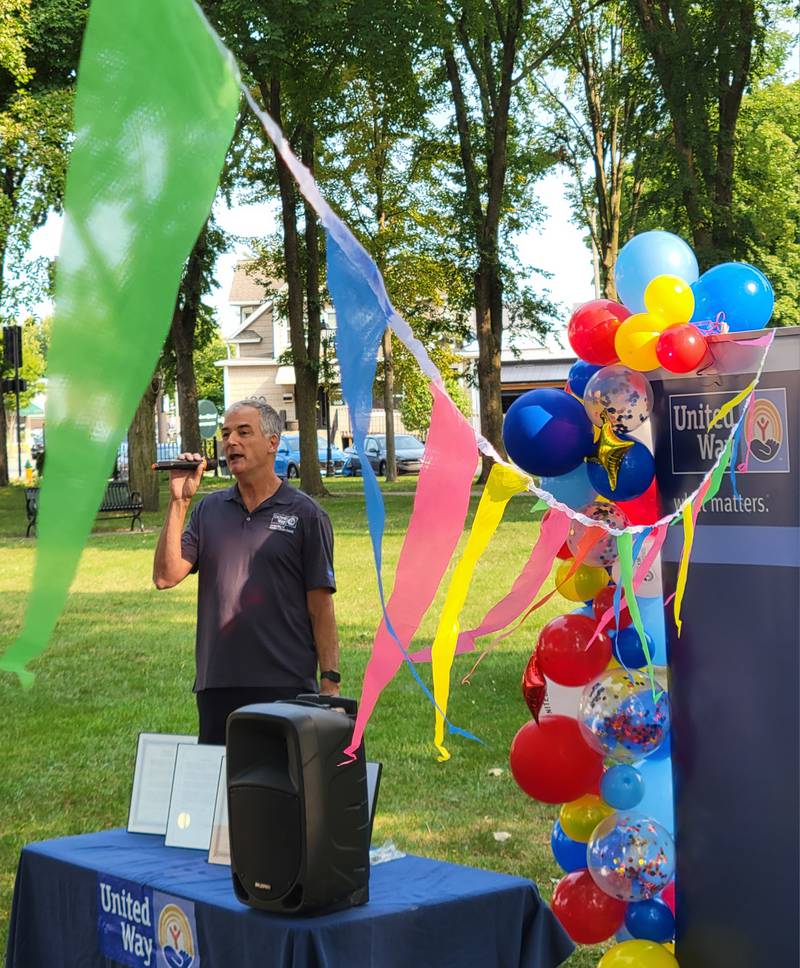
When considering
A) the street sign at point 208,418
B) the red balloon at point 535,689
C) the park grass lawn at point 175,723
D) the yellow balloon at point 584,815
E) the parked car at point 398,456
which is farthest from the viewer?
the parked car at point 398,456

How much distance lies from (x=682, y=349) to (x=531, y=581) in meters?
0.88

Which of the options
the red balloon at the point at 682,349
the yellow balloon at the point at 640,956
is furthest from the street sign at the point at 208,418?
the red balloon at the point at 682,349

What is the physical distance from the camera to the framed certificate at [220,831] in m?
4.12

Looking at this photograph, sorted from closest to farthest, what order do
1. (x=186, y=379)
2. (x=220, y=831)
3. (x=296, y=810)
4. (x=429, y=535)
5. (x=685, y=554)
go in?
(x=429, y=535) → (x=296, y=810) → (x=685, y=554) → (x=220, y=831) → (x=186, y=379)

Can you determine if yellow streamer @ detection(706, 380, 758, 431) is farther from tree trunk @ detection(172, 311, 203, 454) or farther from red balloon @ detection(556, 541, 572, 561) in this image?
tree trunk @ detection(172, 311, 203, 454)

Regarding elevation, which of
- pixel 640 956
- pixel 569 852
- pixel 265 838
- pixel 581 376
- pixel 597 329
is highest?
pixel 597 329

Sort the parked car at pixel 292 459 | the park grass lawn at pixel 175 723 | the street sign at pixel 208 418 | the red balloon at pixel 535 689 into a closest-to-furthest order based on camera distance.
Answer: the red balloon at pixel 535 689
the park grass lawn at pixel 175 723
the street sign at pixel 208 418
the parked car at pixel 292 459

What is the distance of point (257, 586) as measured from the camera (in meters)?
4.97

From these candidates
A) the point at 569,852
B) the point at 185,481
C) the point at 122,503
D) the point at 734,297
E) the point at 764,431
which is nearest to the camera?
the point at 764,431

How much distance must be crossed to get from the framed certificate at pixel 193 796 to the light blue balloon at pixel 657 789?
1.42 metres

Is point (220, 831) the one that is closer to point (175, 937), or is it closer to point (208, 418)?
point (175, 937)

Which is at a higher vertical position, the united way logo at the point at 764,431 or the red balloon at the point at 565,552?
the united way logo at the point at 764,431

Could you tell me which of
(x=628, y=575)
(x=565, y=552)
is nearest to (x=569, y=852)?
(x=565, y=552)

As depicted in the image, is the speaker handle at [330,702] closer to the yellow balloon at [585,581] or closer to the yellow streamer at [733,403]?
the yellow balloon at [585,581]
